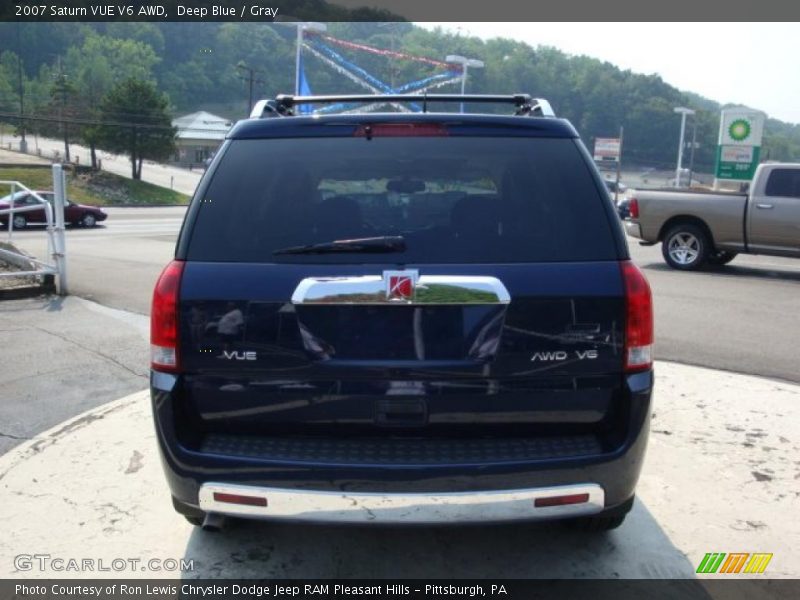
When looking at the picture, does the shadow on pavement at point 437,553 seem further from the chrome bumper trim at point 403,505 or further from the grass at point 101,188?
the grass at point 101,188

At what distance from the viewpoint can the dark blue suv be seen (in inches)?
105

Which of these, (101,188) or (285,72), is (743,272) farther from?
(285,72)

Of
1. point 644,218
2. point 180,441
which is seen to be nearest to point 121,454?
point 180,441

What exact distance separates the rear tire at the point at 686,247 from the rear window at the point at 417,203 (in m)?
11.0

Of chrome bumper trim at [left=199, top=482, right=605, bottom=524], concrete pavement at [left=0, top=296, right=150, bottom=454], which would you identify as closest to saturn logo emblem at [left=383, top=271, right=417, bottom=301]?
chrome bumper trim at [left=199, top=482, right=605, bottom=524]

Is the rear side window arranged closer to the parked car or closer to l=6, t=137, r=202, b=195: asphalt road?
the parked car

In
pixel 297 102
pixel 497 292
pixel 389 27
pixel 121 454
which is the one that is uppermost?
pixel 389 27

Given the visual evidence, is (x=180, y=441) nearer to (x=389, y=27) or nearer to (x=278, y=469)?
(x=278, y=469)

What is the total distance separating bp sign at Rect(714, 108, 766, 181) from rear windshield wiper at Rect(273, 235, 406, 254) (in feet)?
146

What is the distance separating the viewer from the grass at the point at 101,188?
52.7 metres

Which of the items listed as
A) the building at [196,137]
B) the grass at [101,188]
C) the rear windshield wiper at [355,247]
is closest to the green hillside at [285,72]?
the building at [196,137]

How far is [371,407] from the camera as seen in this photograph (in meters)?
2.74

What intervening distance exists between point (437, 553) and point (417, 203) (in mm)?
1571

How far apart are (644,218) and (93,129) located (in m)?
62.8
